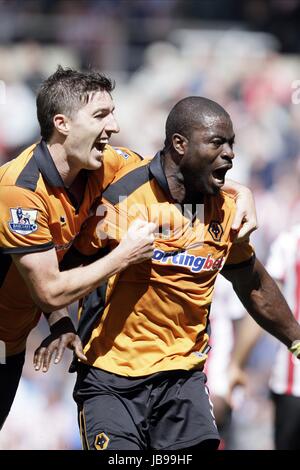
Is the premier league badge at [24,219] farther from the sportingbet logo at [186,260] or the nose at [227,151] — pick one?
the nose at [227,151]

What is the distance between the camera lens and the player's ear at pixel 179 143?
4.61m

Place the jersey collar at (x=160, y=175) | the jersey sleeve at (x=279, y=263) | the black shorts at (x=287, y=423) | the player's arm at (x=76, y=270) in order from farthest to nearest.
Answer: the jersey sleeve at (x=279, y=263)
the black shorts at (x=287, y=423)
the jersey collar at (x=160, y=175)
the player's arm at (x=76, y=270)

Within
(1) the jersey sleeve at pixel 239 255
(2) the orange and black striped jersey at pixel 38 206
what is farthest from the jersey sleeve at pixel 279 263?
(2) the orange and black striped jersey at pixel 38 206

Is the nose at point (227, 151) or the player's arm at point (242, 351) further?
the player's arm at point (242, 351)

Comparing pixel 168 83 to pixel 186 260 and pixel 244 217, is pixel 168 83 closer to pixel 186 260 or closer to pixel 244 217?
pixel 244 217

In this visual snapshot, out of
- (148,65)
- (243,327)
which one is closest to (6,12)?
(148,65)

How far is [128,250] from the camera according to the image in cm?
439

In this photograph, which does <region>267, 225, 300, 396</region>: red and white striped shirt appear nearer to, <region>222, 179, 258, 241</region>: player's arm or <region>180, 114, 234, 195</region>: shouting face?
<region>222, 179, 258, 241</region>: player's arm

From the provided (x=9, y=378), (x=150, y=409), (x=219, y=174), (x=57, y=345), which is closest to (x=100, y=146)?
(x=219, y=174)

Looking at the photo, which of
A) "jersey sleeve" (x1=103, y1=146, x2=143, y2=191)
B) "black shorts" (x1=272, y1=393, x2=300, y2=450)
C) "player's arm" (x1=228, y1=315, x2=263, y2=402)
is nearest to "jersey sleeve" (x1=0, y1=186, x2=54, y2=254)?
"jersey sleeve" (x1=103, y1=146, x2=143, y2=191)

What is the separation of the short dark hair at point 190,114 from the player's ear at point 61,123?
1.56ft

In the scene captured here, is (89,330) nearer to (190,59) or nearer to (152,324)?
(152,324)

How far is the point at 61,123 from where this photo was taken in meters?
4.59

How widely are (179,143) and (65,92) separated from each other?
562 millimetres
